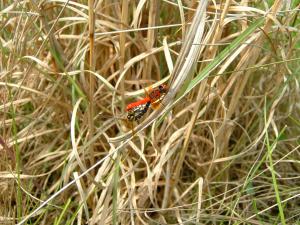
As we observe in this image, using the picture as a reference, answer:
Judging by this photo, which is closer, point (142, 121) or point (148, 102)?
point (148, 102)

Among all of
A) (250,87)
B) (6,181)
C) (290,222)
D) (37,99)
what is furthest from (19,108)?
(290,222)

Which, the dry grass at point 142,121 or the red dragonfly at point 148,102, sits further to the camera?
the dry grass at point 142,121

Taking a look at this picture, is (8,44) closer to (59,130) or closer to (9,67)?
(9,67)

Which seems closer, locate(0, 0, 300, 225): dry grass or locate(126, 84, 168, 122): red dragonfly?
locate(126, 84, 168, 122): red dragonfly
